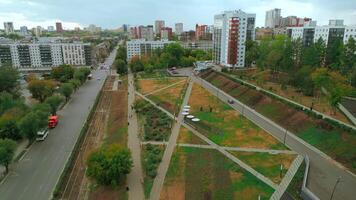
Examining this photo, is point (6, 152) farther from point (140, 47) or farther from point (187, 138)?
point (140, 47)

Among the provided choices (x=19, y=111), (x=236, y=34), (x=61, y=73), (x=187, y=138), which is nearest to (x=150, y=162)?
(x=187, y=138)

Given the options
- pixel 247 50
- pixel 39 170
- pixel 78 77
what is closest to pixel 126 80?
pixel 78 77

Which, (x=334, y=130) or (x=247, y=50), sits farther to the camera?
(x=247, y=50)

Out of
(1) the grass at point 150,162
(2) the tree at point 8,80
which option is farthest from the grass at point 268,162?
(2) the tree at point 8,80

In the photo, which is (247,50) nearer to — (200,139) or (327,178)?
(200,139)

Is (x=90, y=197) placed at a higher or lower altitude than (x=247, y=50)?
lower

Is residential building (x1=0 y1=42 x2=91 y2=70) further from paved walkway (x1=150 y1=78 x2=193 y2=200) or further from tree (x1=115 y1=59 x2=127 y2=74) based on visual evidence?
paved walkway (x1=150 y1=78 x2=193 y2=200)

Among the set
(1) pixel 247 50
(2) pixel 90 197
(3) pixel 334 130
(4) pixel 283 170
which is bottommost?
(2) pixel 90 197

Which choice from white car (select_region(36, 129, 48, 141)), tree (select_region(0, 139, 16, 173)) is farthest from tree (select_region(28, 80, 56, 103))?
tree (select_region(0, 139, 16, 173))
